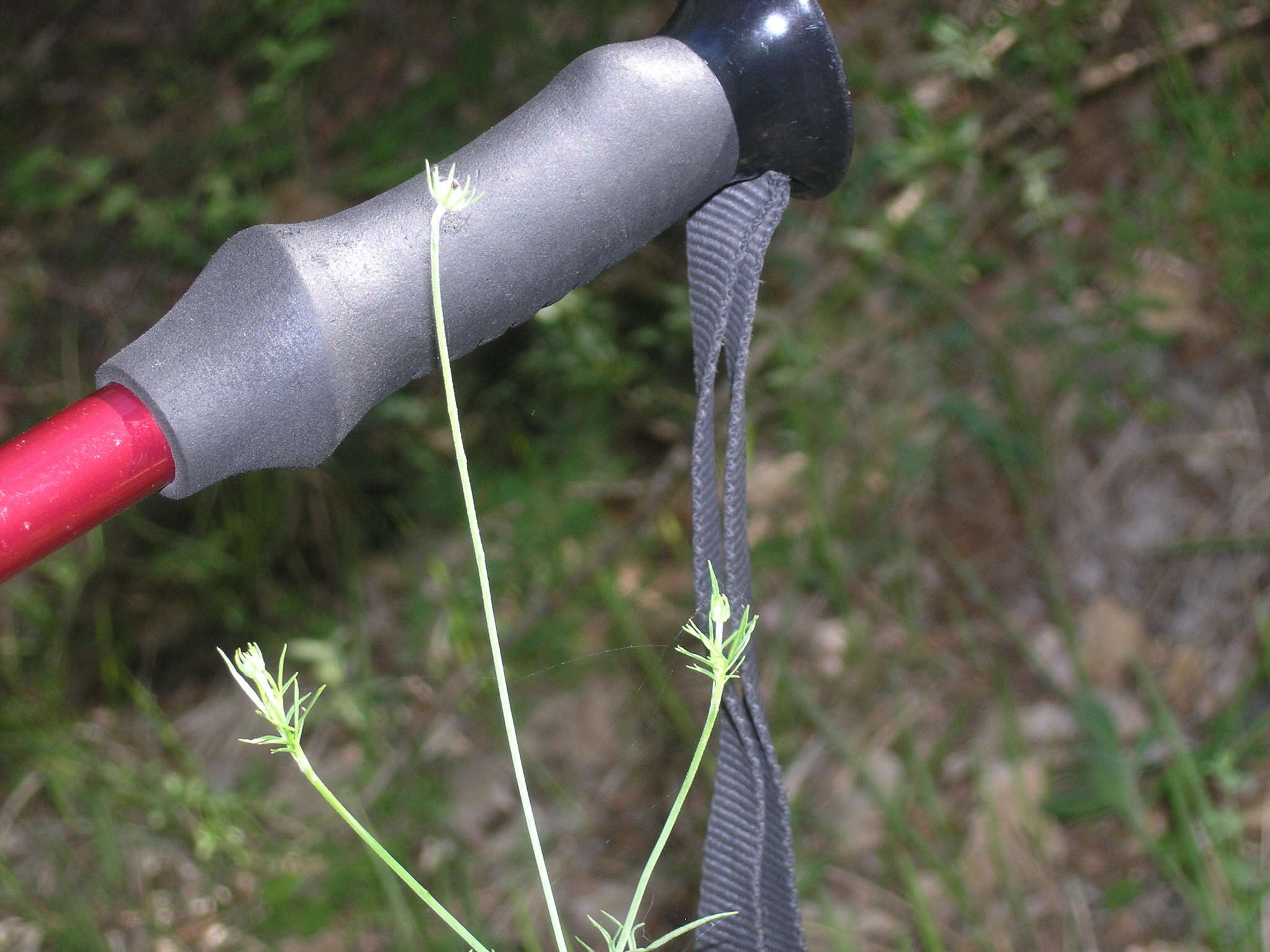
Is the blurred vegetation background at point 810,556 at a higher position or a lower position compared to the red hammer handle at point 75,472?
lower

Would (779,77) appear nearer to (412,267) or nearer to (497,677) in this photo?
(412,267)

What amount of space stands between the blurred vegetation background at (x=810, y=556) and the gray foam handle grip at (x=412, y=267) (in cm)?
110

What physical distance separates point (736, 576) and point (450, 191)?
254mm

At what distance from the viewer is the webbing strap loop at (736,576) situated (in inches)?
25.8

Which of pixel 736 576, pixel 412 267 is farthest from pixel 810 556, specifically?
pixel 412 267

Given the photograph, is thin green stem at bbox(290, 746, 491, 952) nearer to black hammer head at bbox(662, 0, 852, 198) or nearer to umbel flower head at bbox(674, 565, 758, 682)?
umbel flower head at bbox(674, 565, 758, 682)

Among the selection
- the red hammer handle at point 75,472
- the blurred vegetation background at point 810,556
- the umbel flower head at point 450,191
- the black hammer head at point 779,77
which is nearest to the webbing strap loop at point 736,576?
the black hammer head at point 779,77

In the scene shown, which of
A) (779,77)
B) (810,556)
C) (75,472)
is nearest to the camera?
(75,472)

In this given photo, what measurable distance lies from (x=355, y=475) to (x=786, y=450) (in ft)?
2.70

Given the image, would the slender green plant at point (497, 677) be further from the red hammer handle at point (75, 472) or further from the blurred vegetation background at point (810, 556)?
the blurred vegetation background at point (810, 556)

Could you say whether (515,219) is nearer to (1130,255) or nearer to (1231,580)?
(1231,580)

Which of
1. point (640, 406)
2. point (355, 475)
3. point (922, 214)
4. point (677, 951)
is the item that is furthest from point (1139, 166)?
point (677, 951)

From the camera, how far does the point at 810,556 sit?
2.06 metres

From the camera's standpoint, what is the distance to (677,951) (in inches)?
34.9
